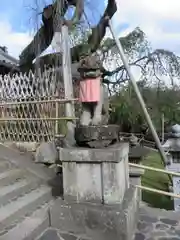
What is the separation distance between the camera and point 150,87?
61.1 ft

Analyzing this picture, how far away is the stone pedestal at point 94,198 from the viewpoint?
3631 millimetres

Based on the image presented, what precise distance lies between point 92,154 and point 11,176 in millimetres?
1866

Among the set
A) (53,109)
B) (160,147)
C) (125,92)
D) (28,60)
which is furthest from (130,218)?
(125,92)

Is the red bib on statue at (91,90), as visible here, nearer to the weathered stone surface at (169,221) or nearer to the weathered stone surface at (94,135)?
the weathered stone surface at (94,135)

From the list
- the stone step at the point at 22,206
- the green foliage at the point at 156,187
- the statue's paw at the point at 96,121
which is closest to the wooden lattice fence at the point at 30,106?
the stone step at the point at 22,206

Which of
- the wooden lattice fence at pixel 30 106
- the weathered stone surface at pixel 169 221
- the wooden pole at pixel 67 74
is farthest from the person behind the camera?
the wooden lattice fence at pixel 30 106

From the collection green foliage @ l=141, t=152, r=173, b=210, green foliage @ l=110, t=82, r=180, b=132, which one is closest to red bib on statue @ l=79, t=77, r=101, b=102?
green foliage @ l=141, t=152, r=173, b=210

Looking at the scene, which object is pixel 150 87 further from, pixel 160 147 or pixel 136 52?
pixel 160 147

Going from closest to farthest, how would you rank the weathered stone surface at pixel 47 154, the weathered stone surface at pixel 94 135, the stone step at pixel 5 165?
the weathered stone surface at pixel 94 135 < the stone step at pixel 5 165 < the weathered stone surface at pixel 47 154

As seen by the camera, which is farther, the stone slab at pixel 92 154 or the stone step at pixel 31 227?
the stone slab at pixel 92 154

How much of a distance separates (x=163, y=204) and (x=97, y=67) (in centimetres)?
599

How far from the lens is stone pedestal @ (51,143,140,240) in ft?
11.9

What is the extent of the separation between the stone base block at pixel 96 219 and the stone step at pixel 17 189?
0.72m

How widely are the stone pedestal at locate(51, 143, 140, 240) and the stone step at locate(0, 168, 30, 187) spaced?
115 cm
